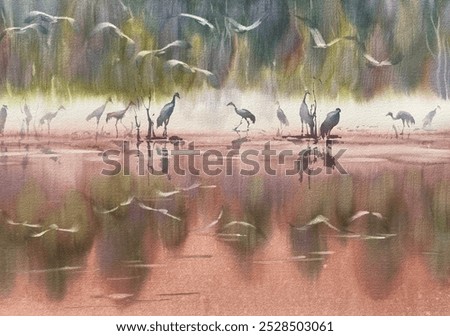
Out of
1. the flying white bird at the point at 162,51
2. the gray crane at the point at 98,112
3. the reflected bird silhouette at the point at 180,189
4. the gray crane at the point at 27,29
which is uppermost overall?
the gray crane at the point at 27,29

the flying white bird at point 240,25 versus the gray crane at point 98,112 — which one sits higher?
the flying white bird at point 240,25

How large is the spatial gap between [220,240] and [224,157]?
0.84ft

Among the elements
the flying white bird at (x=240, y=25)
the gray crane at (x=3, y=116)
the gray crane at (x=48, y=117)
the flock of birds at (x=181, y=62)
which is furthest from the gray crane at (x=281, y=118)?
the gray crane at (x=3, y=116)

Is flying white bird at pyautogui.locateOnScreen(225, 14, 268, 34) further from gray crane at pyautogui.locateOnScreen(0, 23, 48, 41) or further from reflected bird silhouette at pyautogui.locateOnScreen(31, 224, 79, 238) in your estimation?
reflected bird silhouette at pyautogui.locateOnScreen(31, 224, 79, 238)

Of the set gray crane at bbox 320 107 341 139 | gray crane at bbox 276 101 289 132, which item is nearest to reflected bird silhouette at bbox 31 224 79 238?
gray crane at bbox 276 101 289 132

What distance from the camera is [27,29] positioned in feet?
7.86

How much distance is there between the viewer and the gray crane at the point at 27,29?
7.86 ft

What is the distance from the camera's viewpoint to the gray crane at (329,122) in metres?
2.40

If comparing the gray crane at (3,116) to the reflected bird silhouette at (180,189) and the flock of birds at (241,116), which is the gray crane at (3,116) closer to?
the flock of birds at (241,116)

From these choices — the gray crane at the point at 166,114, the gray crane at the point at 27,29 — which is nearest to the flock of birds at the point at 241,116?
the gray crane at the point at 166,114

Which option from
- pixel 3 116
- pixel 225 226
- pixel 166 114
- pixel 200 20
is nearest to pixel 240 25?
pixel 200 20

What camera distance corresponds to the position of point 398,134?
2379mm

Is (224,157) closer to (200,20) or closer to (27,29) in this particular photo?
(200,20)

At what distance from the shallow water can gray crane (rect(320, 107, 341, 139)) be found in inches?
4.3
